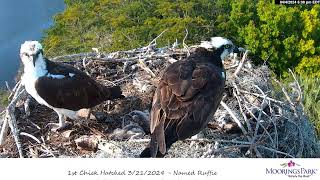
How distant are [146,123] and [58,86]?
22.1 inches

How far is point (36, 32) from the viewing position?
4.49m

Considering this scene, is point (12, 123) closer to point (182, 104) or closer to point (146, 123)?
point (146, 123)

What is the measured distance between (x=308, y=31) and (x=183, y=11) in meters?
1.52

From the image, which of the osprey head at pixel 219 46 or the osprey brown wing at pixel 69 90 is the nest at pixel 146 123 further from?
the osprey head at pixel 219 46

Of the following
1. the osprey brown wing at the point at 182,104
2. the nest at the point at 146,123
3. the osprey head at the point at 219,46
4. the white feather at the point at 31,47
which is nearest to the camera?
the osprey brown wing at the point at 182,104

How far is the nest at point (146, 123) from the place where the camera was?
142 inches

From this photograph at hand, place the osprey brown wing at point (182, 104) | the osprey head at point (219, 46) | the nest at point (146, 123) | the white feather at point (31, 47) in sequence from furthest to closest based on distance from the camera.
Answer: the osprey head at point (219, 46)
the nest at point (146, 123)
the white feather at point (31, 47)
the osprey brown wing at point (182, 104)

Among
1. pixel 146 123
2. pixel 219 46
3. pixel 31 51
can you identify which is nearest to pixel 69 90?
pixel 31 51

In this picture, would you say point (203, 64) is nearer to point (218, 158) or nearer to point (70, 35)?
point (218, 158)

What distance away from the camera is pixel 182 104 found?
3.34m

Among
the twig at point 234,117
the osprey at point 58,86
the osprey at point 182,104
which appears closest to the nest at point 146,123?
the twig at point 234,117
